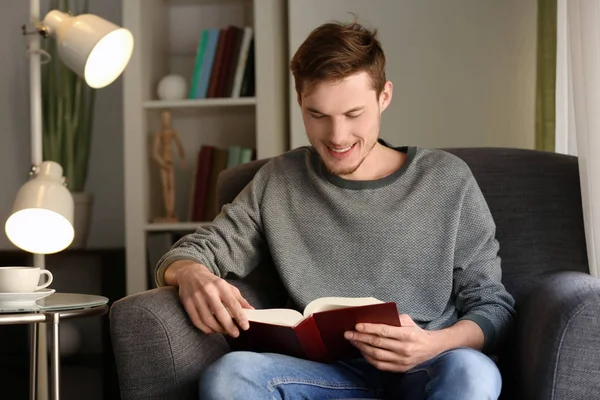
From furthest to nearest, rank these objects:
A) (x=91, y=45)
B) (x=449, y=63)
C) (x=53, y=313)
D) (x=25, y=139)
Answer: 1. (x=25, y=139)
2. (x=449, y=63)
3. (x=91, y=45)
4. (x=53, y=313)

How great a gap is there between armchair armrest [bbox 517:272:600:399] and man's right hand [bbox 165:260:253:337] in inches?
19.0

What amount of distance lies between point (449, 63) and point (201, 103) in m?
0.83

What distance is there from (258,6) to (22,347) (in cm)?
134

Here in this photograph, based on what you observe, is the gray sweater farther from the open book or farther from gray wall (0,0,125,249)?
gray wall (0,0,125,249)

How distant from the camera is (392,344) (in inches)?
55.5

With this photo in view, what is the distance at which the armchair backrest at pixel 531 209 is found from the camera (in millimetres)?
1844

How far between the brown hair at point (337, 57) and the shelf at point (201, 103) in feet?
3.76

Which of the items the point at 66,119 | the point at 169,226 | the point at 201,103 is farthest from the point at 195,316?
the point at 66,119

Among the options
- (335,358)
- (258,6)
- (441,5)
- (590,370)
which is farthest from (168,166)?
(590,370)

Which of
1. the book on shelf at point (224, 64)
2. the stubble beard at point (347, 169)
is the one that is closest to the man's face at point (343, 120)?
the stubble beard at point (347, 169)

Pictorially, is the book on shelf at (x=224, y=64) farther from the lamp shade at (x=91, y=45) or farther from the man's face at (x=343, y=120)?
the man's face at (x=343, y=120)

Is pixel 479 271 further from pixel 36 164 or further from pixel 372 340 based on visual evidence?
pixel 36 164

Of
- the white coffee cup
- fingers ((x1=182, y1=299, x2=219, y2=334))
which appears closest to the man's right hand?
fingers ((x1=182, y1=299, x2=219, y2=334))

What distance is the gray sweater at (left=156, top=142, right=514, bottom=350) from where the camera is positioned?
1.69m
